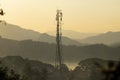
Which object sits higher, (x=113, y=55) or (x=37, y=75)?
(x=37, y=75)

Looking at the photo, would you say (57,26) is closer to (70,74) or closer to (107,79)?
(70,74)

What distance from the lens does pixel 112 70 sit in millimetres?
3291

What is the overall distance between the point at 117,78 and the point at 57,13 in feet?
251

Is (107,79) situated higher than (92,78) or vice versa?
(107,79)

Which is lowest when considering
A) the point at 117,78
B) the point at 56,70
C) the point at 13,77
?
the point at 56,70

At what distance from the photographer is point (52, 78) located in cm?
8775

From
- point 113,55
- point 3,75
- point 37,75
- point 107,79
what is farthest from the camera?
point 113,55

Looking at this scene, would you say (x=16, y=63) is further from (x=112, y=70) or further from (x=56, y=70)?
(x=112, y=70)

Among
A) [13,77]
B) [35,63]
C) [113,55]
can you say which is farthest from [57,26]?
[113,55]

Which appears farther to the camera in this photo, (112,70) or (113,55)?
(113,55)

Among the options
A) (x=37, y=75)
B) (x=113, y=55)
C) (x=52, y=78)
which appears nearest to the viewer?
(x=37, y=75)

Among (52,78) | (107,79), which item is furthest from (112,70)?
(52,78)

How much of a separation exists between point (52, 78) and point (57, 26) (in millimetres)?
13048

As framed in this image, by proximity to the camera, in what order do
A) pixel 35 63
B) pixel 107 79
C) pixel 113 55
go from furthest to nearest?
pixel 113 55, pixel 35 63, pixel 107 79
